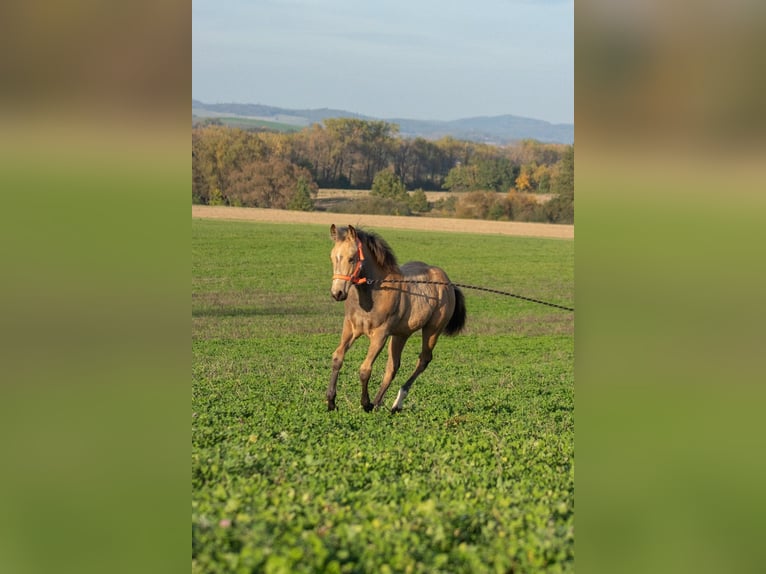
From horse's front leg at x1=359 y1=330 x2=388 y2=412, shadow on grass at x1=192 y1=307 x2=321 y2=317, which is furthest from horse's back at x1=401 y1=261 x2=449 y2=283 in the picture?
shadow on grass at x1=192 y1=307 x2=321 y2=317

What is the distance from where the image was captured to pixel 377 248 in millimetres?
12562

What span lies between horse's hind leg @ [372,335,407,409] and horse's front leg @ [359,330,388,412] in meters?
0.22

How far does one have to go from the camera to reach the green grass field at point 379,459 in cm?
505

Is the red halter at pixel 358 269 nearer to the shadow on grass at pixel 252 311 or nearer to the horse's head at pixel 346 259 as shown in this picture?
the horse's head at pixel 346 259

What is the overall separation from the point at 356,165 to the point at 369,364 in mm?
82107

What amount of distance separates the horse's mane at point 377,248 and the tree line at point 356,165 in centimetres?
6004

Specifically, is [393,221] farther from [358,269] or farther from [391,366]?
[358,269]

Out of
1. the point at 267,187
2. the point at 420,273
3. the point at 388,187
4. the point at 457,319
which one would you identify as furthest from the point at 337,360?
the point at 388,187

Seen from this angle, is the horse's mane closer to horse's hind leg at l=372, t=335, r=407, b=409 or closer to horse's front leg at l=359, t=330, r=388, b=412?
horse's front leg at l=359, t=330, r=388, b=412
